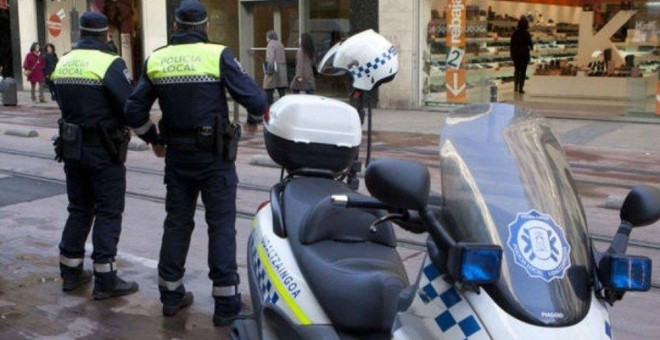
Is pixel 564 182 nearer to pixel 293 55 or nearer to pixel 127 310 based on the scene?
pixel 127 310

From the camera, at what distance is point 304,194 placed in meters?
3.86

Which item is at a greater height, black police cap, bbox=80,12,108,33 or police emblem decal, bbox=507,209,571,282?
black police cap, bbox=80,12,108,33

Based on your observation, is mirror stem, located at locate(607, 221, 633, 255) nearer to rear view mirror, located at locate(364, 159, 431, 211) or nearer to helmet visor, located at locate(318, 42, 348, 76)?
rear view mirror, located at locate(364, 159, 431, 211)

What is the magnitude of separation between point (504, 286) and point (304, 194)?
1778 mm

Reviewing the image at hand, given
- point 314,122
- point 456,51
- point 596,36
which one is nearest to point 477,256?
point 314,122

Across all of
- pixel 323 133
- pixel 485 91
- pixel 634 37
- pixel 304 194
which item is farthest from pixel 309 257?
pixel 634 37

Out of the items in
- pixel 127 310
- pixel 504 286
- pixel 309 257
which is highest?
pixel 504 286

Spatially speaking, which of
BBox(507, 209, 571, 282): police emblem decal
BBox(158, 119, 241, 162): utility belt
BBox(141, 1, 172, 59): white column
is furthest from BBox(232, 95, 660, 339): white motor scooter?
BBox(141, 1, 172, 59): white column

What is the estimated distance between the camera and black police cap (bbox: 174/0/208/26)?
4.78 metres

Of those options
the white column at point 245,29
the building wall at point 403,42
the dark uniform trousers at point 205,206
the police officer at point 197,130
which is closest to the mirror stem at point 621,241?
the police officer at point 197,130

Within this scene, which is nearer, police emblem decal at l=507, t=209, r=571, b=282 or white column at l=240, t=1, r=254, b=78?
police emblem decal at l=507, t=209, r=571, b=282

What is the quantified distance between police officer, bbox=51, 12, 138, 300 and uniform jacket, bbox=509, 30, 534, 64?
1657cm

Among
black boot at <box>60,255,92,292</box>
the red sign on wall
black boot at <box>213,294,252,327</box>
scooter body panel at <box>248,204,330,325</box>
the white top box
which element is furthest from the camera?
the red sign on wall

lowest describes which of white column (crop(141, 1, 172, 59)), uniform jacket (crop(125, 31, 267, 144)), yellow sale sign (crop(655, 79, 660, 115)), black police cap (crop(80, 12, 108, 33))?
yellow sale sign (crop(655, 79, 660, 115))
